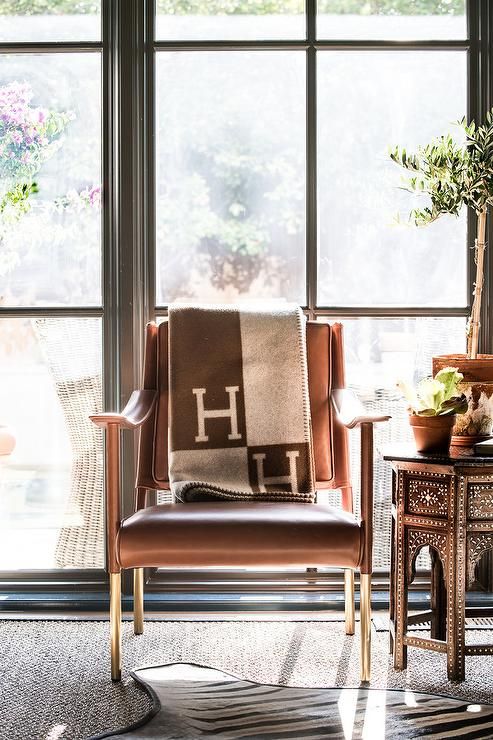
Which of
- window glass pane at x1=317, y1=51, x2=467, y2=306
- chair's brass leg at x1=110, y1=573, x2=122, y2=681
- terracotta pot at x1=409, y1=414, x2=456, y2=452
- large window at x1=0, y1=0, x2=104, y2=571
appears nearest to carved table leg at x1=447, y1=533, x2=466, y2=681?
terracotta pot at x1=409, y1=414, x2=456, y2=452

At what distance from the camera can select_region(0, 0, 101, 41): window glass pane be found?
9.33 ft

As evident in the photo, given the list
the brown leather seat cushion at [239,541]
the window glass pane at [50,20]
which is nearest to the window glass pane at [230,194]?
the window glass pane at [50,20]

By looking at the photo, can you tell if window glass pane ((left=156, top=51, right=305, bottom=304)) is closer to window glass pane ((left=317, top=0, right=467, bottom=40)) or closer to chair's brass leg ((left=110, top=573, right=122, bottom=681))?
window glass pane ((left=317, top=0, right=467, bottom=40))

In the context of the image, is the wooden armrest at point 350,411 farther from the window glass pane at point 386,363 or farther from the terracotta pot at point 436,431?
the window glass pane at point 386,363

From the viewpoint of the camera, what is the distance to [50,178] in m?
2.88

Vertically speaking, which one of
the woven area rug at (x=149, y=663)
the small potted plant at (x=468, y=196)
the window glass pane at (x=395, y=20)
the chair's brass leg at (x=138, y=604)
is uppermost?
the window glass pane at (x=395, y=20)

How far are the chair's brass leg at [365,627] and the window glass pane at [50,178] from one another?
1357 mm

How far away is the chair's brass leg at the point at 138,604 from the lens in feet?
8.21

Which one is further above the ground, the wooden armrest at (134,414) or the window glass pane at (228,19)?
the window glass pane at (228,19)

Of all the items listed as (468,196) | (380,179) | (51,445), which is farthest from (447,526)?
(51,445)

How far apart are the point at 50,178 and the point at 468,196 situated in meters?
1.40

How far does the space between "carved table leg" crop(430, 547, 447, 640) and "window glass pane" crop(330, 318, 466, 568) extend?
0.47m

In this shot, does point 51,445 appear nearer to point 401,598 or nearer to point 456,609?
point 401,598

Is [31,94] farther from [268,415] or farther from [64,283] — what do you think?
[268,415]
